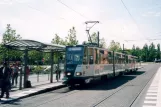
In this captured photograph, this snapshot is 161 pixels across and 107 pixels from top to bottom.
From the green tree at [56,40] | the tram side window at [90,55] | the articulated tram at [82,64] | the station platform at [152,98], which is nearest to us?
the station platform at [152,98]

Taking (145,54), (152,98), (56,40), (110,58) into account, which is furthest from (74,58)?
(145,54)

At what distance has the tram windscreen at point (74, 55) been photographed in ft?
63.8

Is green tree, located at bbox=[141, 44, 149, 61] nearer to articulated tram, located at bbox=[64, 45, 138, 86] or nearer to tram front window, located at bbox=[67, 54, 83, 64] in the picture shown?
articulated tram, located at bbox=[64, 45, 138, 86]

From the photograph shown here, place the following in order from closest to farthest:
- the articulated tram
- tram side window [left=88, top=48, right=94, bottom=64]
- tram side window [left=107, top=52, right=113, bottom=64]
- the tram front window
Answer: the articulated tram < the tram front window < tram side window [left=88, top=48, right=94, bottom=64] < tram side window [left=107, top=52, right=113, bottom=64]

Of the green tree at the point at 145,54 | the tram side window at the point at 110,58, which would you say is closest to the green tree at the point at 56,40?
the tram side window at the point at 110,58

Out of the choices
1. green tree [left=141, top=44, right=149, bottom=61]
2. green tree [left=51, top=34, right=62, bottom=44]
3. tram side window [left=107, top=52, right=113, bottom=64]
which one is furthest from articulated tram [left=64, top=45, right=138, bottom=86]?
green tree [left=141, top=44, right=149, bottom=61]

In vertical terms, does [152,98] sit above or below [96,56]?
below

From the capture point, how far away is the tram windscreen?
19.5m

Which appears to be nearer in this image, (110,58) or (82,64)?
(82,64)

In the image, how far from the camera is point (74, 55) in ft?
64.8

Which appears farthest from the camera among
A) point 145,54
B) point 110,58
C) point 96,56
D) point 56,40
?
point 145,54

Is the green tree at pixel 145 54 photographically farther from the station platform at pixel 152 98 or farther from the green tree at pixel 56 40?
the station platform at pixel 152 98

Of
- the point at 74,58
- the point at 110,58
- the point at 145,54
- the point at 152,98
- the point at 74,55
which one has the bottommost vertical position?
the point at 152,98

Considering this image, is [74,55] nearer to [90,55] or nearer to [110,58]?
[90,55]
